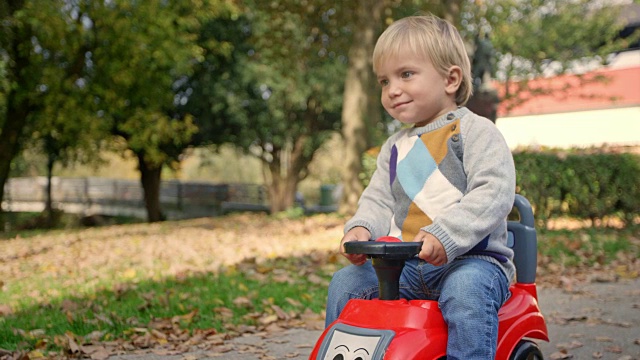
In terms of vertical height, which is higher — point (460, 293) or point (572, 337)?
point (460, 293)

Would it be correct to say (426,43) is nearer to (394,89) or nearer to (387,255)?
(394,89)

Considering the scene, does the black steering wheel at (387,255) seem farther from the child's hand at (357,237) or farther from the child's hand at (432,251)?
the child's hand at (357,237)

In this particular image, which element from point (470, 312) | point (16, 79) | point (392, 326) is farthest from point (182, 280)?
point (16, 79)

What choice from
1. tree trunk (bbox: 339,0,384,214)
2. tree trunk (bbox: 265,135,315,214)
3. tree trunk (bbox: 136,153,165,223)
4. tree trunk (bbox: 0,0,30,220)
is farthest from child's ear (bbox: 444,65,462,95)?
tree trunk (bbox: 136,153,165,223)

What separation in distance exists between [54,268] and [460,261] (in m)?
6.37

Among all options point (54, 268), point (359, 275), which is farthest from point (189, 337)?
point (54, 268)

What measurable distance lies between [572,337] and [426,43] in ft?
8.40

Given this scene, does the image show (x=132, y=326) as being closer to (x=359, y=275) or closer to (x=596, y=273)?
(x=359, y=275)

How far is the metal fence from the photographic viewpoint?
97.8 ft

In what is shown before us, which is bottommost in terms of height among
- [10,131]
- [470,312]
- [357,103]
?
[470,312]

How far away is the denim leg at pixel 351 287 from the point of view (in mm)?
2484

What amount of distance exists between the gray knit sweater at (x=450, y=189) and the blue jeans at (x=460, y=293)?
75mm

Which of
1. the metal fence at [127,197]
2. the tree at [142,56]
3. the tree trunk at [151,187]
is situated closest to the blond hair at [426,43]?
the tree at [142,56]

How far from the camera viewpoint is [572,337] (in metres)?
4.12
